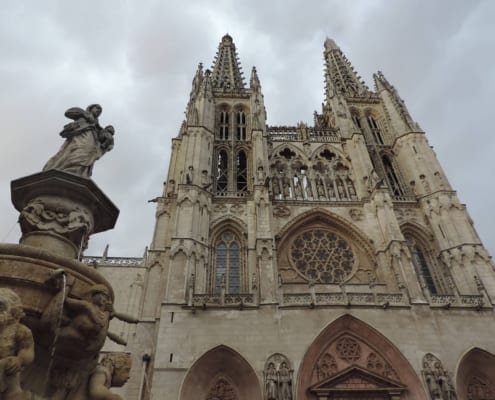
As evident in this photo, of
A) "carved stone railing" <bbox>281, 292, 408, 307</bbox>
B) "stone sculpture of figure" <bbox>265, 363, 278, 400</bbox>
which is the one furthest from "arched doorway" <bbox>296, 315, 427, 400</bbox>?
"stone sculpture of figure" <bbox>265, 363, 278, 400</bbox>

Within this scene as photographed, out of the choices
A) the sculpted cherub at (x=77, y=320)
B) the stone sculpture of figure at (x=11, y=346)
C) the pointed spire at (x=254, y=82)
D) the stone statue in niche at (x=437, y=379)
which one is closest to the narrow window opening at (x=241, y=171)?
the pointed spire at (x=254, y=82)

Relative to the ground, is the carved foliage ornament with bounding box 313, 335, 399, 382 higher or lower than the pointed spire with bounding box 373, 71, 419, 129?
lower

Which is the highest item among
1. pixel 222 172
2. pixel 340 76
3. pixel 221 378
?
pixel 340 76

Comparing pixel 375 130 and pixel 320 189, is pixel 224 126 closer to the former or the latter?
pixel 320 189

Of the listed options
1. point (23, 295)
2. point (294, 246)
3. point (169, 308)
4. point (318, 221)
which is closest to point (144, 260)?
point (169, 308)

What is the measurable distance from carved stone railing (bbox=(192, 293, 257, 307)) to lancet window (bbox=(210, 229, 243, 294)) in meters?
1.25

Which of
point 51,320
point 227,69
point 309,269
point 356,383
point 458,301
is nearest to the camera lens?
point 51,320

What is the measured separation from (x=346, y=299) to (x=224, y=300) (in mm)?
4501

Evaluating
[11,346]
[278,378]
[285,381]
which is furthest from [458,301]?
[11,346]

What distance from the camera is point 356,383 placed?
461 inches

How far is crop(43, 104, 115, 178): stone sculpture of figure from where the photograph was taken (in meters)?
4.86

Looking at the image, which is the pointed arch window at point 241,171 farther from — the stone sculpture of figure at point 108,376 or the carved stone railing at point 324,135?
the stone sculpture of figure at point 108,376

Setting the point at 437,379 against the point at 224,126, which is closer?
the point at 437,379

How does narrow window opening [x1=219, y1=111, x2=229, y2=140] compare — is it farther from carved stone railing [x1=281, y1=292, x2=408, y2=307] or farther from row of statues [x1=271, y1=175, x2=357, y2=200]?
carved stone railing [x1=281, y1=292, x2=408, y2=307]
